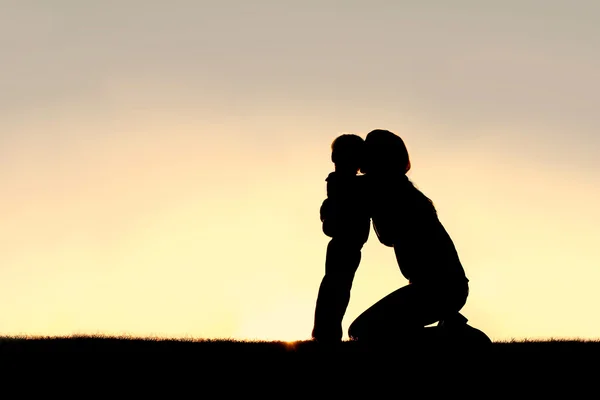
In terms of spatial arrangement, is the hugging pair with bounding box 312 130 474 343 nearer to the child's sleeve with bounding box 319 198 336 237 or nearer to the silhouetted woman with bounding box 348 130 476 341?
the silhouetted woman with bounding box 348 130 476 341

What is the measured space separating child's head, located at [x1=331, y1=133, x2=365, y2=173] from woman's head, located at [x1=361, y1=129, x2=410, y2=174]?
0.84 m

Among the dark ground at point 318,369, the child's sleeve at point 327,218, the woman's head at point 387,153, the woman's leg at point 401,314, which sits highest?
the woman's head at point 387,153

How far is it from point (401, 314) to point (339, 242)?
163 cm

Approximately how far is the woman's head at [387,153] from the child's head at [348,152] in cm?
84

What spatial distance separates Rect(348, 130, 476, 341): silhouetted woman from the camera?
1038cm

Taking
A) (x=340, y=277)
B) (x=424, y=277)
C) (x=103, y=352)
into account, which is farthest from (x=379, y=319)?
(x=103, y=352)

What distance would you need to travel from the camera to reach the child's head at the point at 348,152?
38.8ft

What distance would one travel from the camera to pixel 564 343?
12.6 m

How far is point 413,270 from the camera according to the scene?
10438 mm

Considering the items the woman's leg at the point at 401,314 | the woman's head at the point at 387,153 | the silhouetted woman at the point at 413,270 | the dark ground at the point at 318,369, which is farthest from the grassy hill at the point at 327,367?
the woman's head at the point at 387,153

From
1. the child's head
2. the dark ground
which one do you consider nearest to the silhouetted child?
the child's head

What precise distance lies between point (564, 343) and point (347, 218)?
394cm

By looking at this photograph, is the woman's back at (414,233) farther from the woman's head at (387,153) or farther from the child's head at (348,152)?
the child's head at (348,152)

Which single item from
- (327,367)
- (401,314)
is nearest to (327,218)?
(401,314)
